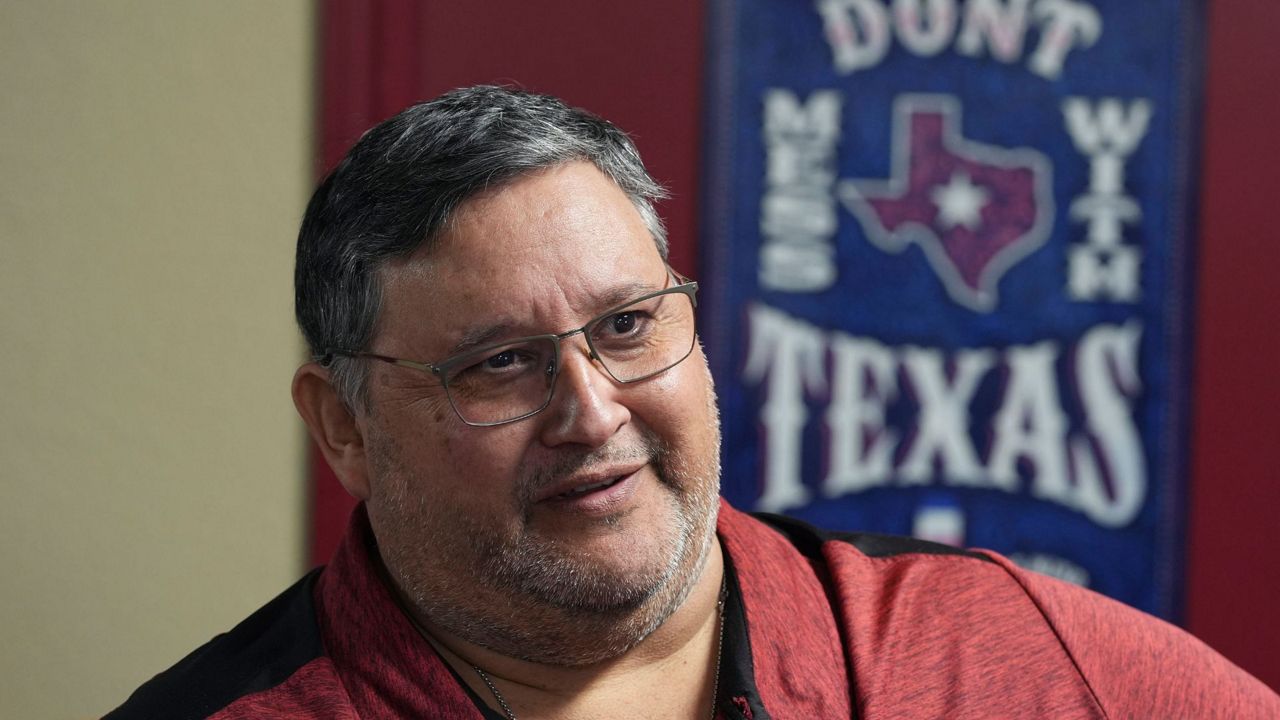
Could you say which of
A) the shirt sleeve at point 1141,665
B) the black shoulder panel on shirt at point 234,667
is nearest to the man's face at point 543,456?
the black shoulder panel on shirt at point 234,667

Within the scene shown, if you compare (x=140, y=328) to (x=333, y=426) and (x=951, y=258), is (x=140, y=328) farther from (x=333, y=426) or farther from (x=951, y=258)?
(x=951, y=258)

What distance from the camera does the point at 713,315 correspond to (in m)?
2.10

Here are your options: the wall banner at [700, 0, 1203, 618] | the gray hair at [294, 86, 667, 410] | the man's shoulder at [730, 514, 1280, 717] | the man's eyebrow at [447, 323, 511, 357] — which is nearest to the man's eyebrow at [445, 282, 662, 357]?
the man's eyebrow at [447, 323, 511, 357]

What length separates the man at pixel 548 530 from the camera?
122cm

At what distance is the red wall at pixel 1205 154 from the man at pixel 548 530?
2.41ft

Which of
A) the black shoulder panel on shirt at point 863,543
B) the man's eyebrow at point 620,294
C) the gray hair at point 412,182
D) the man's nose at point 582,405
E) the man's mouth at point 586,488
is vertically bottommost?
the black shoulder panel on shirt at point 863,543

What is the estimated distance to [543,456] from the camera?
121 centimetres

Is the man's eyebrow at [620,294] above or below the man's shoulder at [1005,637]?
above

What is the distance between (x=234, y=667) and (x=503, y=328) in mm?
477

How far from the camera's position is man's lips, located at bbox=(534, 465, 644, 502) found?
1199 millimetres

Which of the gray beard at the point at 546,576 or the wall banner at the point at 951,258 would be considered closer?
the gray beard at the point at 546,576

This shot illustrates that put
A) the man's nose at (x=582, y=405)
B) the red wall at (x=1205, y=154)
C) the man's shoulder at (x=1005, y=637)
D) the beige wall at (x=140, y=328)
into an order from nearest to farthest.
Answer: the man's nose at (x=582, y=405)
the man's shoulder at (x=1005, y=637)
the beige wall at (x=140, y=328)
the red wall at (x=1205, y=154)

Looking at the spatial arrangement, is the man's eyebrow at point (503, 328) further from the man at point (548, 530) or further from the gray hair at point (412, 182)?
the gray hair at point (412, 182)

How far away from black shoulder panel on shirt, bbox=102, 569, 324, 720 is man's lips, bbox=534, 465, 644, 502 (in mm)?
319
